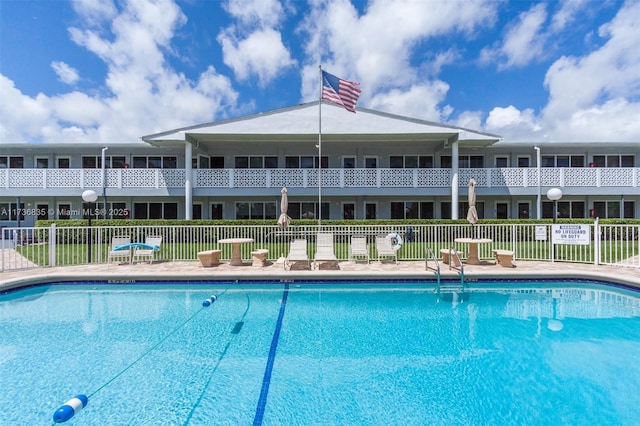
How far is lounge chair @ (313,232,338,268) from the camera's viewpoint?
10666mm

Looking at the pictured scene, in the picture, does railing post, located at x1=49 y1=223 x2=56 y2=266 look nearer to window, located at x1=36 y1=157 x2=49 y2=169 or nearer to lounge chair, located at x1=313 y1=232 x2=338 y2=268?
lounge chair, located at x1=313 y1=232 x2=338 y2=268

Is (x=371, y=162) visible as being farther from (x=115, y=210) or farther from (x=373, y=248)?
(x=115, y=210)

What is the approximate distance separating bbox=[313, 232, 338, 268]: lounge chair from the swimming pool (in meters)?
1.81

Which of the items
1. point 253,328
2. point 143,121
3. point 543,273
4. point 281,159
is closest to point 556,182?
point 543,273

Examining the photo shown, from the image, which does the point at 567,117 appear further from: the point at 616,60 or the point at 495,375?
the point at 495,375

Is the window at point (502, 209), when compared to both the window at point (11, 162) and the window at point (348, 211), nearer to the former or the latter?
the window at point (348, 211)

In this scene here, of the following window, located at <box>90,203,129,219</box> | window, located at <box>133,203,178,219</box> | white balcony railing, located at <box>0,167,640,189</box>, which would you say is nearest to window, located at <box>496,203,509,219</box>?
white balcony railing, located at <box>0,167,640,189</box>

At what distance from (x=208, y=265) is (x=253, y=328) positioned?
517 centimetres

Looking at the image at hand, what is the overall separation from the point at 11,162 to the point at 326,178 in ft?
74.6

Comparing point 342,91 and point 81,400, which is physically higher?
point 342,91

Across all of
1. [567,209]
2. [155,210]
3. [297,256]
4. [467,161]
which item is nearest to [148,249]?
[297,256]

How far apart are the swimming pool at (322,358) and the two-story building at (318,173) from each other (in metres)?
10.7

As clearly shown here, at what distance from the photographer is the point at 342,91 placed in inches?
586

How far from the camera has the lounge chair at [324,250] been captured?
10.7 meters
